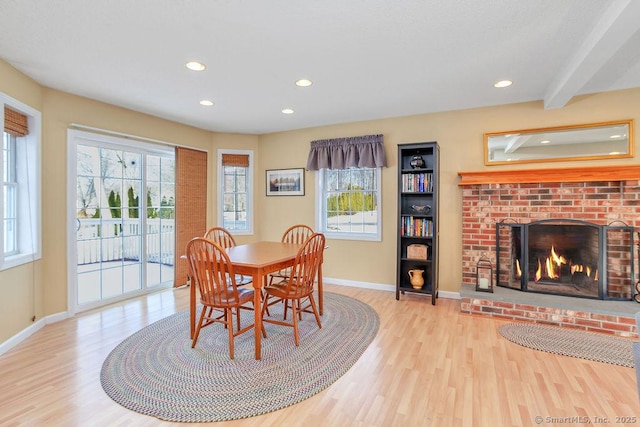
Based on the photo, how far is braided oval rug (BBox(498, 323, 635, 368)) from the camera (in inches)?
96.3

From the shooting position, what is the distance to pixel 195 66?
2682 mm

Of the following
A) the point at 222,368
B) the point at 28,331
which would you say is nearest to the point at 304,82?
the point at 222,368

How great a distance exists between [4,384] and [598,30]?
460 centimetres

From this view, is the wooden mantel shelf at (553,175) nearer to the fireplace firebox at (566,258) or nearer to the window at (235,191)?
the fireplace firebox at (566,258)

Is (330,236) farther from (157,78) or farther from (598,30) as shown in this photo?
(598,30)

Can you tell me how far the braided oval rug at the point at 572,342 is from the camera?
8.02ft

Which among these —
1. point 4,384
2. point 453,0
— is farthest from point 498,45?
point 4,384

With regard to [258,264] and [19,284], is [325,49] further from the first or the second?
[19,284]

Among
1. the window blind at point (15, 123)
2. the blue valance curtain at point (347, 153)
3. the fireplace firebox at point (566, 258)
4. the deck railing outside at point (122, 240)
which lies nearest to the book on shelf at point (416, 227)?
the fireplace firebox at point (566, 258)

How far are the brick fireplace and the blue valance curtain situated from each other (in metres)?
1.16

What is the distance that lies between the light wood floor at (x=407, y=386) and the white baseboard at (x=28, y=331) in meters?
0.07

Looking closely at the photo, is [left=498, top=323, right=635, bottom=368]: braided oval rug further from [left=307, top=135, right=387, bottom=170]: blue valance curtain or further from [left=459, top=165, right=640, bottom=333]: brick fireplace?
[left=307, top=135, right=387, bottom=170]: blue valance curtain

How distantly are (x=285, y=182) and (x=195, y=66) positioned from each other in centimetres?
259

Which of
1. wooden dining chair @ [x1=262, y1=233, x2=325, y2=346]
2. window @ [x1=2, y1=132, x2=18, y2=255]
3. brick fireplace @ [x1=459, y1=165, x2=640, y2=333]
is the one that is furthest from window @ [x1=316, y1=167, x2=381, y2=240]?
window @ [x1=2, y1=132, x2=18, y2=255]
